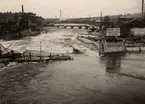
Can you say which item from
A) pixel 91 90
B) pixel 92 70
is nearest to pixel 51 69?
pixel 92 70

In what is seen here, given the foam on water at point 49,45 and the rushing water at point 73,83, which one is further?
the foam on water at point 49,45

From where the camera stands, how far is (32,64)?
44375mm

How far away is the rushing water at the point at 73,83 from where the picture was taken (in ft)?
87.2

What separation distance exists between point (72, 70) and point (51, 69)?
4.04 meters

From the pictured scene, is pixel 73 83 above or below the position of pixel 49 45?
below

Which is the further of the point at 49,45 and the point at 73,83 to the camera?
the point at 49,45

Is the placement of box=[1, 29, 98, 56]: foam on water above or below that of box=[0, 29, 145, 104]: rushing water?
above

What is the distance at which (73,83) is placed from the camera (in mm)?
32531

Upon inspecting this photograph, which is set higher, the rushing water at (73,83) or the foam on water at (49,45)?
the foam on water at (49,45)

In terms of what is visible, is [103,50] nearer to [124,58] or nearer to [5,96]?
[124,58]

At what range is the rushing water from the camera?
26578 millimetres

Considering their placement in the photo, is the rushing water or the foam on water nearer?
the rushing water

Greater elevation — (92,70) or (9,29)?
(9,29)

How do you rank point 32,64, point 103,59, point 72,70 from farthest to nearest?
point 103,59, point 32,64, point 72,70
